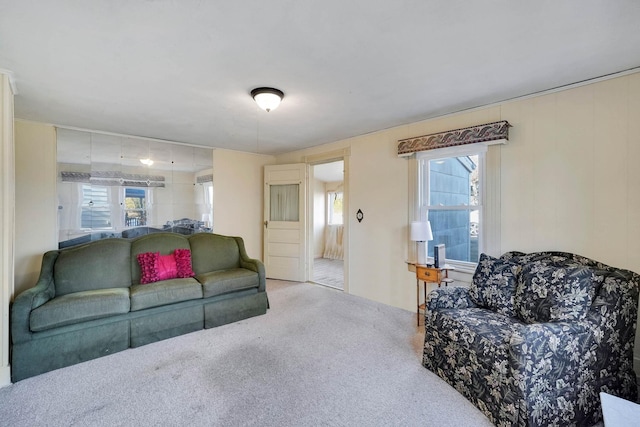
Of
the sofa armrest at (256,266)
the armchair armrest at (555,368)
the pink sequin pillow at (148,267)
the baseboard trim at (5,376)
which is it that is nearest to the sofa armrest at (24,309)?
the baseboard trim at (5,376)

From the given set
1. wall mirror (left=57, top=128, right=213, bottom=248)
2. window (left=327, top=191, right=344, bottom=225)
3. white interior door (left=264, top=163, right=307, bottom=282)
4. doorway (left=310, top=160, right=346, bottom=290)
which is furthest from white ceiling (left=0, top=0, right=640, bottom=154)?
window (left=327, top=191, right=344, bottom=225)

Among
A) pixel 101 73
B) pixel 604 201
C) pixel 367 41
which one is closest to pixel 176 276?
pixel 101 73

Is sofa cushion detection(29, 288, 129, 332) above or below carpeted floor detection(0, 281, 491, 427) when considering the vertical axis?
above

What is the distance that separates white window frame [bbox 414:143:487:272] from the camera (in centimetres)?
306

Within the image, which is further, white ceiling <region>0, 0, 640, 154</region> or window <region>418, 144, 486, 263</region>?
window <region>418, 144, 486, 263</region>

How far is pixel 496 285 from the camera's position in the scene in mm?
2402

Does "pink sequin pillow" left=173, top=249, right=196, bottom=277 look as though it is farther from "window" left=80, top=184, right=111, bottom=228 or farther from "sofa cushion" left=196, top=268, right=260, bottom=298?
"window" left=80, top=184, right=111, bottom=228

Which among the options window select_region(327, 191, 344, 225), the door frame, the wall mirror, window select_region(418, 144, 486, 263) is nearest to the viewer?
window select_region(418, 144, 486, 263)

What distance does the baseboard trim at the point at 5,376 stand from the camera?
217 centimetres

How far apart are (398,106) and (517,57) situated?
1163mm

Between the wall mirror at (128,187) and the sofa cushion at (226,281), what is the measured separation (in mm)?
1399

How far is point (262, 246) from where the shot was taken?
18.7 ft

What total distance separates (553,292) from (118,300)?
371 cm

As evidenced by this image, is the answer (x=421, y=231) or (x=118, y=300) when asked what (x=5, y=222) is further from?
(x=421, y=231)
